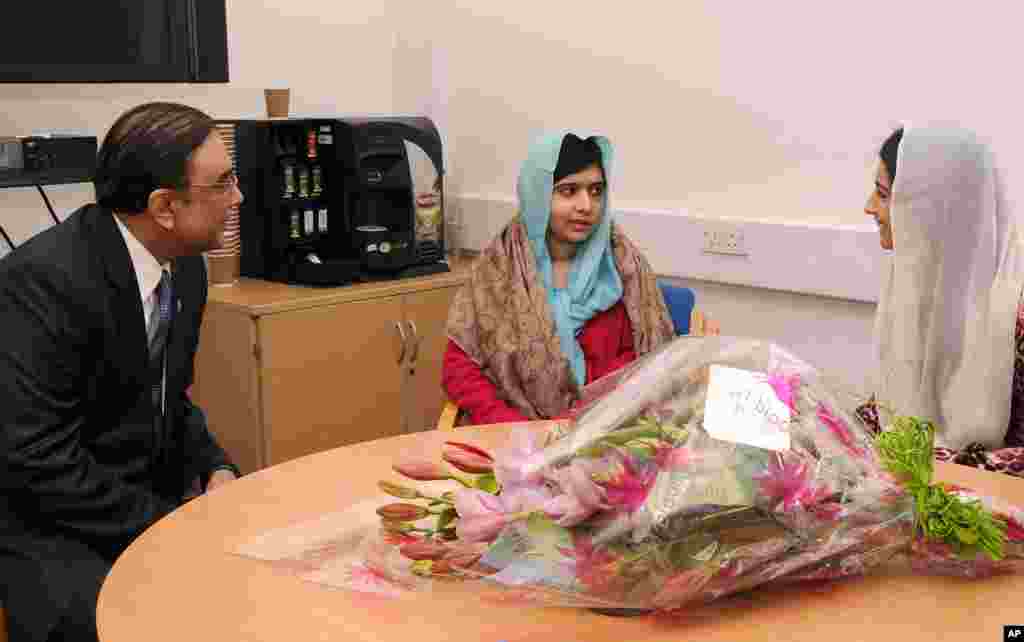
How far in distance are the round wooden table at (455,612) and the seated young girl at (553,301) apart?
3.99 feet

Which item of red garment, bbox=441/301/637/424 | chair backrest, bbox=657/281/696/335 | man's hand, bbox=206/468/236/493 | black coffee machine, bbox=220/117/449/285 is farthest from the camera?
black coffee machine, bbox=220/117/449/285

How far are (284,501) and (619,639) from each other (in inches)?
25.0

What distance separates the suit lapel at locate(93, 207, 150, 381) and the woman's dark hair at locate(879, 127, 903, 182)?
4.99ft

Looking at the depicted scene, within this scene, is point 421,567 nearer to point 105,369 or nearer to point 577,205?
point 105,369

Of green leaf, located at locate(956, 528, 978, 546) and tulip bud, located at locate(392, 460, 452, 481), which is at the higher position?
tulip bud, located at locate(392, 460, 452, 481)

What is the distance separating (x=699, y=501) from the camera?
127cm

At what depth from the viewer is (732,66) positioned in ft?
11.3

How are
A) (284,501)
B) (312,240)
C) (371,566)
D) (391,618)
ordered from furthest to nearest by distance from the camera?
(312,240) < (284,501) < (371,566) < (391,618)

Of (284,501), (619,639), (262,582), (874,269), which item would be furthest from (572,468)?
(874,269)

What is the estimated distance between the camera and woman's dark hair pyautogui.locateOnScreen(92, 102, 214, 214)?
223 cm

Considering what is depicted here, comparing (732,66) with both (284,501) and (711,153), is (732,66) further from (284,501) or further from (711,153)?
(284,501)

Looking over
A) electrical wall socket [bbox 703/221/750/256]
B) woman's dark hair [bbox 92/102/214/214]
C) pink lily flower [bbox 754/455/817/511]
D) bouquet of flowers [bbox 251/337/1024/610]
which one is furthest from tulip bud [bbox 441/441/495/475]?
electrical wall socket [bbox 703/221/750/256]

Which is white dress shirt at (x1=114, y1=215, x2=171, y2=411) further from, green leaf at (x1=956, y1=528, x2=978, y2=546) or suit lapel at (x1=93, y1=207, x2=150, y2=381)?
green leaf at (x1=956, y1=528, x2=978, y2=546)

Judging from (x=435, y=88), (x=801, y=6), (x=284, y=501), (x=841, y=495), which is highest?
(x=801, y=6)
